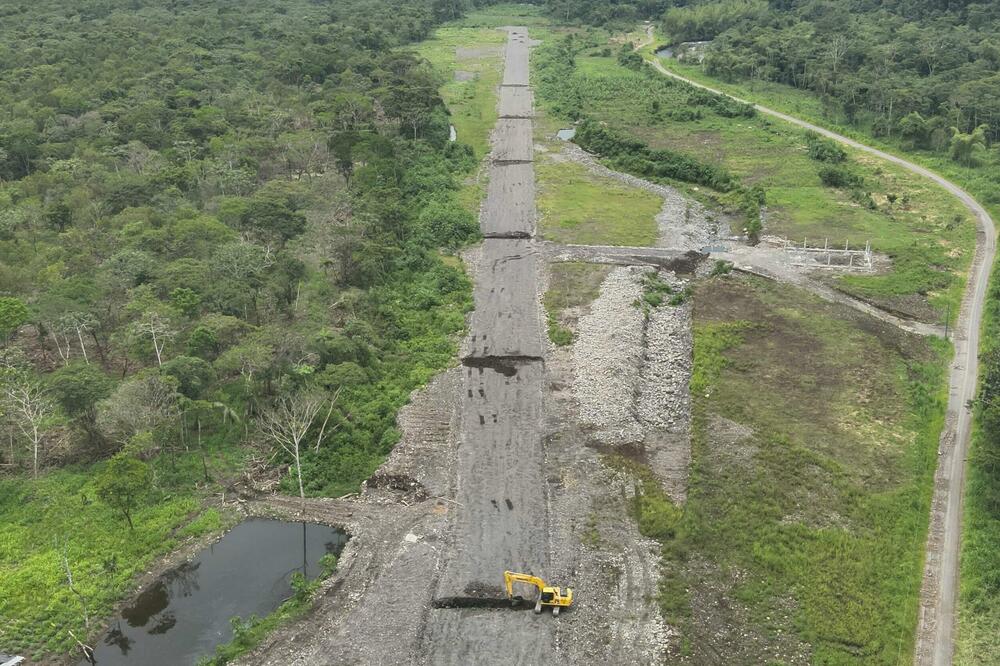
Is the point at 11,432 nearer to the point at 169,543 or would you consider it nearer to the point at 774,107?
the point at 169,543

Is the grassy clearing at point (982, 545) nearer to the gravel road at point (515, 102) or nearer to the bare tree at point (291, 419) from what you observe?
the bare tree at point (291, 419)

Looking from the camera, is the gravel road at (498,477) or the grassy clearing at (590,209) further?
the grassy clearing at (590,209)

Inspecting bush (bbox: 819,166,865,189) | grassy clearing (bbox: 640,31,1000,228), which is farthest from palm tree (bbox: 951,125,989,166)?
bush (bbox: 819,166,865,189)

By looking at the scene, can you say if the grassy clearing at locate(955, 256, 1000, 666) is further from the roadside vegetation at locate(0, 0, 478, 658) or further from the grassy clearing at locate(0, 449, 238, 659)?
the grassy clearing at locate(0, 449, 238, 659)

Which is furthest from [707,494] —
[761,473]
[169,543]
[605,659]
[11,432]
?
[11,432]

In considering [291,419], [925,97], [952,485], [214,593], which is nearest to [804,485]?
[952,485]

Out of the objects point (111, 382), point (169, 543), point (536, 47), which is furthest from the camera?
point (536, 47)

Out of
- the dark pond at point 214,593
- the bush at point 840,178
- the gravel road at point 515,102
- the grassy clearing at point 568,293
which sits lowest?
the dark pond at point 214,593

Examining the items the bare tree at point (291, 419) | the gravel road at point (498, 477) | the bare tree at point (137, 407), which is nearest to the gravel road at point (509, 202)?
the gravel road at point (498, 477)
